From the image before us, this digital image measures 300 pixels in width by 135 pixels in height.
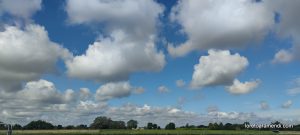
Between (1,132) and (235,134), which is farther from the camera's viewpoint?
(235,134)

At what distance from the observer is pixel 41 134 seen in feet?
529

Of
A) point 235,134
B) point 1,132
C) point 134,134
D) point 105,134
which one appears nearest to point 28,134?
point 1,132

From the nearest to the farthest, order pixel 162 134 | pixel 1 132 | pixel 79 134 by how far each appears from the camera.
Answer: pixel 1 132, pixel 79 134, pixel 162 134

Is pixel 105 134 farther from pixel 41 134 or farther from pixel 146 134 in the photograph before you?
pixel 41 134

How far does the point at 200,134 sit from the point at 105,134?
32918 mm

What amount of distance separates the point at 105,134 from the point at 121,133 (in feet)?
18.4

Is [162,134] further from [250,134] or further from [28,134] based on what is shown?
[28,134]

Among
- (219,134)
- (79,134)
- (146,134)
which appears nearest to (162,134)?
(146,134)

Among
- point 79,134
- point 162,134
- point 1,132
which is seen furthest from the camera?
point 162,134

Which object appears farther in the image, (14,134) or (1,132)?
(14,134)

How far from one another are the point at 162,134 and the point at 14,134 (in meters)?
51.5

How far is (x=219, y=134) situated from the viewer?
518 ft

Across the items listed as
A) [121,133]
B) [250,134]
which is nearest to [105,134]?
[121,133]

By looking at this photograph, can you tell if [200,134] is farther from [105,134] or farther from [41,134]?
[41,134]
